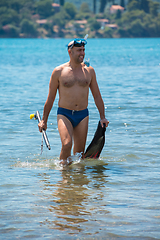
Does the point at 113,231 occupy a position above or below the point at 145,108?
above

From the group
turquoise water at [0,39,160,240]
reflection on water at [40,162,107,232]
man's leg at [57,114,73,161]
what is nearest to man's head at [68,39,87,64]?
man's leg at [57,114,73,161]

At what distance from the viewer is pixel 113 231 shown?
15.1ft

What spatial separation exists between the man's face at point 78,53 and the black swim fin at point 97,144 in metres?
1.29

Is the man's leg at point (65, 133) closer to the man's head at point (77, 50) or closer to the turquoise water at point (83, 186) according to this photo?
the turquoise water at point (83, 186)

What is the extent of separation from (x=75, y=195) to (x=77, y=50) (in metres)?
2.18

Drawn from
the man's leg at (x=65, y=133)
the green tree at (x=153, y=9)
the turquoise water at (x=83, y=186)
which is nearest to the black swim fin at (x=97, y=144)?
the turquoise water at (x=83, y=186)

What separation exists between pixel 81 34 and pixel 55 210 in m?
183

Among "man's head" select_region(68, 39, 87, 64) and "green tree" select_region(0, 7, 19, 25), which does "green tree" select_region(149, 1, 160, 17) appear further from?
"man's head" select_region(68, 39, 87, 64)

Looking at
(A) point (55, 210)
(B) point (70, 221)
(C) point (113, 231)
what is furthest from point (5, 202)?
(C) point (113, 231)

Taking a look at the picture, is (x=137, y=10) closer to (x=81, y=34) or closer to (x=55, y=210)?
(x=81, y=34)

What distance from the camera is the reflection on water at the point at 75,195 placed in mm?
4863

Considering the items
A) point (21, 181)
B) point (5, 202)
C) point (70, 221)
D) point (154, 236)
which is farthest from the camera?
point (21, 181)

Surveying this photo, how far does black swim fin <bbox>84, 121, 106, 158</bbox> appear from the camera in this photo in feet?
23.7

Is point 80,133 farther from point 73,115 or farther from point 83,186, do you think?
point 83,186
